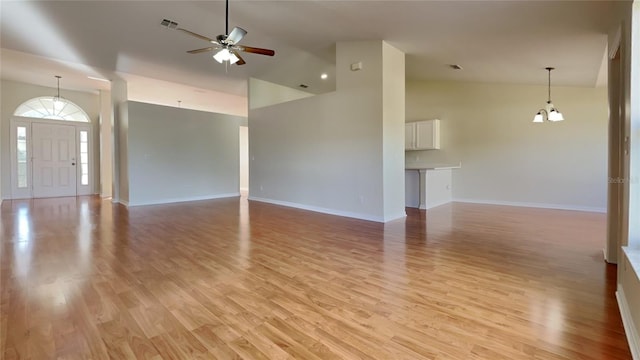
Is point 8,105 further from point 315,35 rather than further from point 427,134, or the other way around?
point 427,134

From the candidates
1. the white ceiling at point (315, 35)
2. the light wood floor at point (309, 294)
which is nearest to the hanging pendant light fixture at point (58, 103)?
the white ceiling at point (315, 35)

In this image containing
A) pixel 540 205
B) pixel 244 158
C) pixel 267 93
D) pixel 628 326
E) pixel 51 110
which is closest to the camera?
pixel 628 326

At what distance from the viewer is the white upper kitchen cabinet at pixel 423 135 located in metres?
7.38

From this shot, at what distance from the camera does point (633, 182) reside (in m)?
1.87

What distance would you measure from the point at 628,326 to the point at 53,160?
11.7m

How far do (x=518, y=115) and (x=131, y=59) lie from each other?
27.3 feet

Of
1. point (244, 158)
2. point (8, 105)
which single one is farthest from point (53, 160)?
point (244, 158)

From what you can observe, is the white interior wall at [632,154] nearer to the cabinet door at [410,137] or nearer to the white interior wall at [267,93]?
the cabinet door at [410,137]

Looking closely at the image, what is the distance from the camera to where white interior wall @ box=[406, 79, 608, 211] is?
5.84 metres

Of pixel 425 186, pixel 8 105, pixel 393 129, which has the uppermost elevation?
pixel 8 105

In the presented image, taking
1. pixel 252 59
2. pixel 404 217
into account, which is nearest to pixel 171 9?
pixel 252 59

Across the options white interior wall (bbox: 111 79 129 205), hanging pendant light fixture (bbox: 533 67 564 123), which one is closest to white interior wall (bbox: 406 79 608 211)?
hanging pendant light fixture (bbox: 533 67 564 123)

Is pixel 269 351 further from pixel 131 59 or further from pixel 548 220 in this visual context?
pixel 131 59

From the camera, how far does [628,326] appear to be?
169 centimetres
